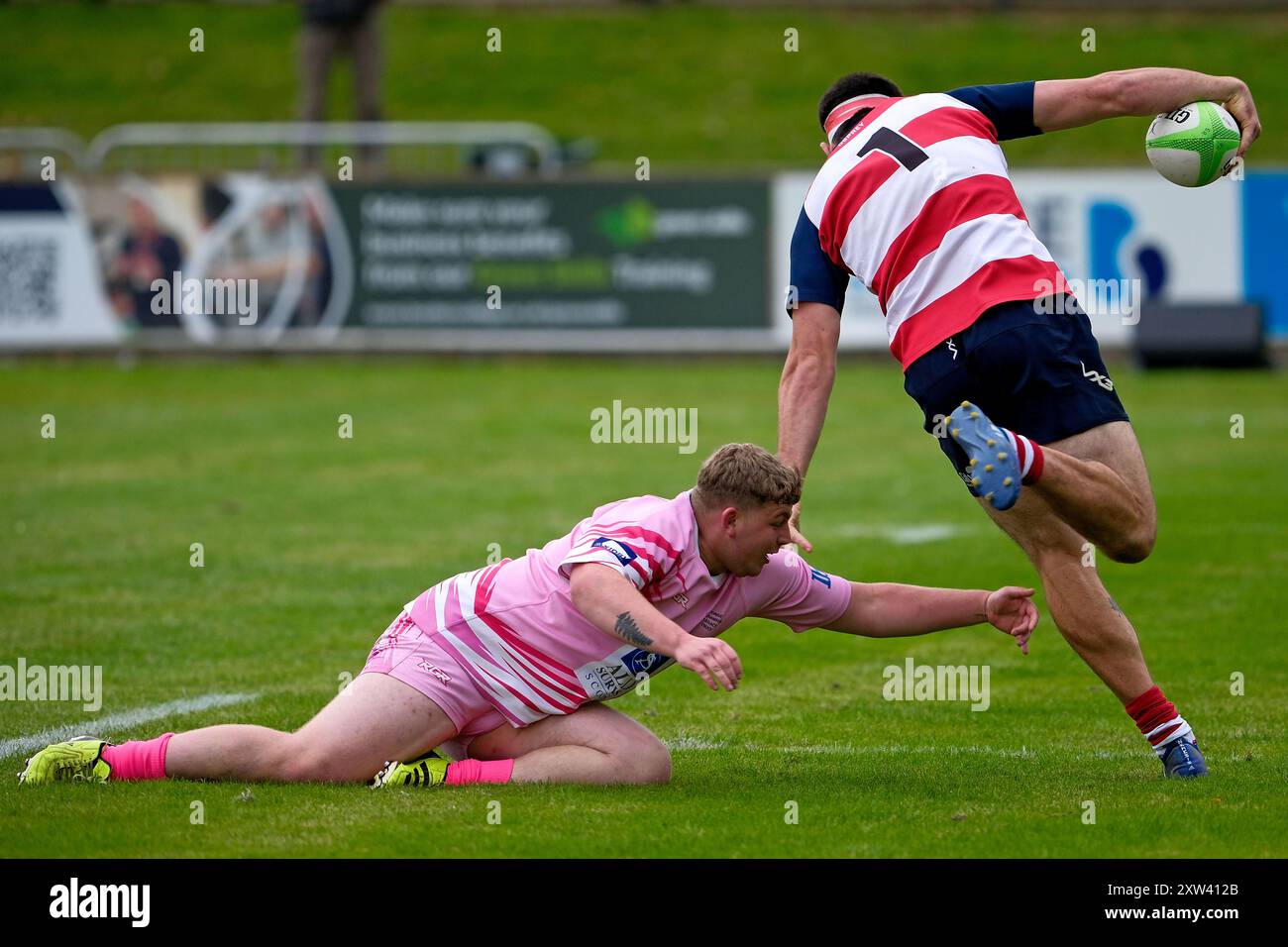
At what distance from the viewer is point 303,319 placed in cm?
2177

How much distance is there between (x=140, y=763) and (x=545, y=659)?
4.62 ft

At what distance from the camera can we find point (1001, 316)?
5711 mm

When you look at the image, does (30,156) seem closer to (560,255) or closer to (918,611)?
(560,255)

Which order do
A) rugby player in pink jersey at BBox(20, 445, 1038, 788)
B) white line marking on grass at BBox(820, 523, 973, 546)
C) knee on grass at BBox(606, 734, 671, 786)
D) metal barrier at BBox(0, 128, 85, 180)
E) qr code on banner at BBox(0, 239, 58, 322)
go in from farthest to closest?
metal barrier at BBox(0, 128, 85, 180), qr code on banner at BBox(0, 239, 58, 322), white line marking on grass at BBox(820, 523, 973, 546), knee on grass at BBox(606, 734, 671, 786), rugby player in pink jersey at BBox(20, 445, 1038, 788)

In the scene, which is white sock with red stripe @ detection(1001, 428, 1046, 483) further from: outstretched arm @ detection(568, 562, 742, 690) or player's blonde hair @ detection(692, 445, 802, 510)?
outstretched arm @ detection(568, 562, 742, 690)

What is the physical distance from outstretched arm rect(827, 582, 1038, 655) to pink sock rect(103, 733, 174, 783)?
7.70 ft

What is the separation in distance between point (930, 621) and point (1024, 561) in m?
4.46

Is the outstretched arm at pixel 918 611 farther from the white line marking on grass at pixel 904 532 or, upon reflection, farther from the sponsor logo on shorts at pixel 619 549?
the white line marking on grass at pixel 904 532

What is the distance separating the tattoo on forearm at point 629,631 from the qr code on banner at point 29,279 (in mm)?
18484

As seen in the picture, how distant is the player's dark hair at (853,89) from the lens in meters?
6.36

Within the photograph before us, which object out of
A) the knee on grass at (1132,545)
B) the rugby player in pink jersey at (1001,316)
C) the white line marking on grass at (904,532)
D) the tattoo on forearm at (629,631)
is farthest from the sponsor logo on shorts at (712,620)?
the white line marking on grass at (904,532)

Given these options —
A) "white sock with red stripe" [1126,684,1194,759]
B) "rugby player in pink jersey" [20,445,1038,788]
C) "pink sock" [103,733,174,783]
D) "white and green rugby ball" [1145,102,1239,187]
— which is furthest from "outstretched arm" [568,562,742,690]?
"white and green rugby ball" [1145,102,1239,187]

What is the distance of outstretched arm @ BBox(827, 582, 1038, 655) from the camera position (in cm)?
584
